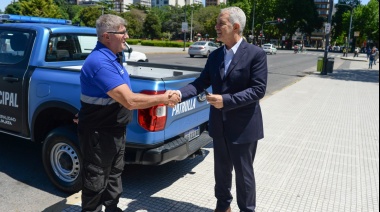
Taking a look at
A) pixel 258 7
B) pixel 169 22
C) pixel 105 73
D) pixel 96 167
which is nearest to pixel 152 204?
pixel 96 167

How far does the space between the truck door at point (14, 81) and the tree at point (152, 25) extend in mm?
75491

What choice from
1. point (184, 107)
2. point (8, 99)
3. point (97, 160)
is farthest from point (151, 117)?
point (8, 99)

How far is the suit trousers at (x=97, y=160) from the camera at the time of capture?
283cm

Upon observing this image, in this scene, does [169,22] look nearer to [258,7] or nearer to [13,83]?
[258,7]

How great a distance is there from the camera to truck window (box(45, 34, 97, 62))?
445 cm

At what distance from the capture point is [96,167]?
2.86 metres

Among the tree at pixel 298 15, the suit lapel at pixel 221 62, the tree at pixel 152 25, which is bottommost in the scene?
the suit lapel at pixel 221 62

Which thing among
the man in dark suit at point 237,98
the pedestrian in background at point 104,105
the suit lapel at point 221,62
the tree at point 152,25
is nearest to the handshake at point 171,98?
the pedestrian in background at point 104,105

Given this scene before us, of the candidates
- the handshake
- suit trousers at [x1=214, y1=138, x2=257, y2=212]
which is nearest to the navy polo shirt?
the handshake

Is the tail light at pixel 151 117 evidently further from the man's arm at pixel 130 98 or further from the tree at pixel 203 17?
the tree at pixel 203 17

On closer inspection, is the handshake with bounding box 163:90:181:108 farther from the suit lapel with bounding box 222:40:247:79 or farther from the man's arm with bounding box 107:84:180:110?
the suit lapel with bounding box 222:40:247:79

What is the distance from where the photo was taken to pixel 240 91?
9.75 feet

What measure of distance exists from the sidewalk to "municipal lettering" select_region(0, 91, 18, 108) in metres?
1.51

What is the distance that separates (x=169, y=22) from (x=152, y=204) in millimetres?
95806
